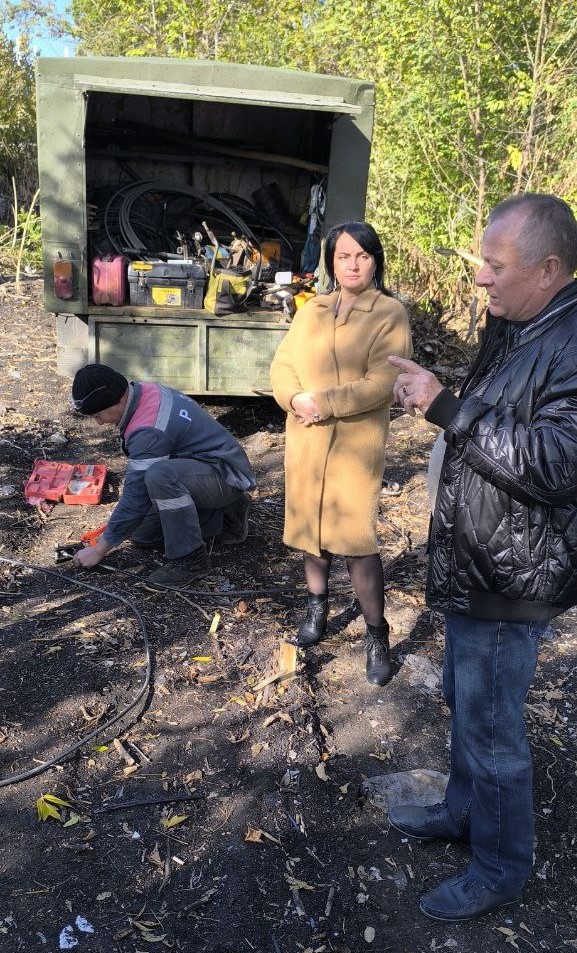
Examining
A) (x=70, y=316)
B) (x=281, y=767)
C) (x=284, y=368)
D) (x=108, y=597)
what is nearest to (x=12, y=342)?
(x=70, y=316)

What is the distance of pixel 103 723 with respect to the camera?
10.6 feet

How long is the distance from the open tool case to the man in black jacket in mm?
3510

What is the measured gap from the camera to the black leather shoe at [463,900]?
2.38m

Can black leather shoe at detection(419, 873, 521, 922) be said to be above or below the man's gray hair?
below

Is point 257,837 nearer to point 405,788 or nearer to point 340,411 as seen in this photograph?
point 405,788

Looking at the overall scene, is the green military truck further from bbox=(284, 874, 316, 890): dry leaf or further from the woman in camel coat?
bbox=(284, 874, 316, 890): dry leaf

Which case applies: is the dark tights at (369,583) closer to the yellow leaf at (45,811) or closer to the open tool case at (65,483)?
the yellow leaf at (45,811)

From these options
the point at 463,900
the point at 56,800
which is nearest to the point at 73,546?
the point at 56,800

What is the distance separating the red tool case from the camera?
6034mm

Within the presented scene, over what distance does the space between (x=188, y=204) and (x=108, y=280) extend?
2.41 metres

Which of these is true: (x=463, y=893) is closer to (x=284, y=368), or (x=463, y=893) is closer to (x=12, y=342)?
(x=284, y=368)

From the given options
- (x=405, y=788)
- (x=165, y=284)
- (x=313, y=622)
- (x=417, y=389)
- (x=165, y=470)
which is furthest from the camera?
(x=165, y=284)

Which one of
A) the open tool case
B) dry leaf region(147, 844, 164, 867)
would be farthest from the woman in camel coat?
the open tool case

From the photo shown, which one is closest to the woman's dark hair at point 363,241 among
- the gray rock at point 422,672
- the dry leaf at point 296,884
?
the gray rock at point 422,672
